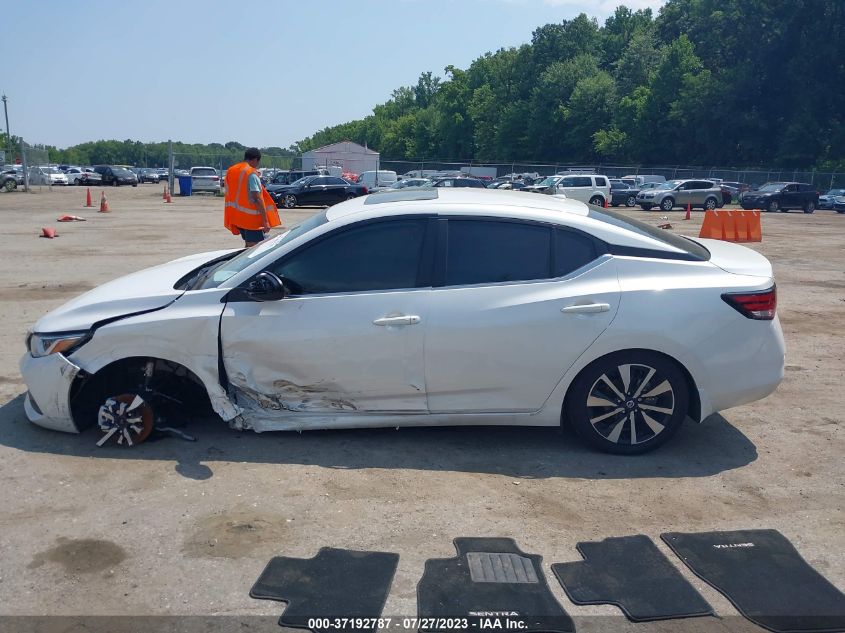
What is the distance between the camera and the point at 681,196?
127 feet

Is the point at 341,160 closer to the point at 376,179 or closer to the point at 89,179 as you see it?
the point at 376,179

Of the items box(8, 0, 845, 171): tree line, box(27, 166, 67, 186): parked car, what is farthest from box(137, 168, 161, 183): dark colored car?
box(27, 166, 67, 186): parked car

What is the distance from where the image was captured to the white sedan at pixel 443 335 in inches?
192

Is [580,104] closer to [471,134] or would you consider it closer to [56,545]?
[471,134]

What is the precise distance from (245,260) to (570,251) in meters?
2.17

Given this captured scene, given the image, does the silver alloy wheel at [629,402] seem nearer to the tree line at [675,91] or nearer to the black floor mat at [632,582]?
the black floor mat at [632,582]

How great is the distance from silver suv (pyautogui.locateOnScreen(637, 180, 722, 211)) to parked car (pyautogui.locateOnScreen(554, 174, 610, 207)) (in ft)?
7.41

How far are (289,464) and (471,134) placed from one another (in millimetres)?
98399

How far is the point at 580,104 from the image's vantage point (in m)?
78.6

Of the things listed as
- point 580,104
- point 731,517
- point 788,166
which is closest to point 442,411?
point 731,517

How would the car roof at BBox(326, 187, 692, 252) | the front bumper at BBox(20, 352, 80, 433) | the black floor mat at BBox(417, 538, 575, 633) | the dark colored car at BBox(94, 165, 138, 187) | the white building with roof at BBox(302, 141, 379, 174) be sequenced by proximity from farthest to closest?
1. the dark colored car at BBox(94, 165, 138, 187)
2. the white building with roof at BBox(302, 141, 379, 174)
3. the car roof at BBox(326, 187, 692, 252)
4. the front bumper at BBox(20, 352, 80, 433)
5. the black floor mat at BBox(417, 538, 575, 633)

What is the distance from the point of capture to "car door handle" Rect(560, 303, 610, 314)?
192 inches

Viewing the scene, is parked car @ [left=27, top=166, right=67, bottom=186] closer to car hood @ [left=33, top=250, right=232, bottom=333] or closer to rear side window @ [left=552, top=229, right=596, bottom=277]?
car hood @ [left=33, top=250, right=232, bottom=333]

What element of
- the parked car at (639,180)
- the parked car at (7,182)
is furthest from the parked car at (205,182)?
the parked car at (639,180)
